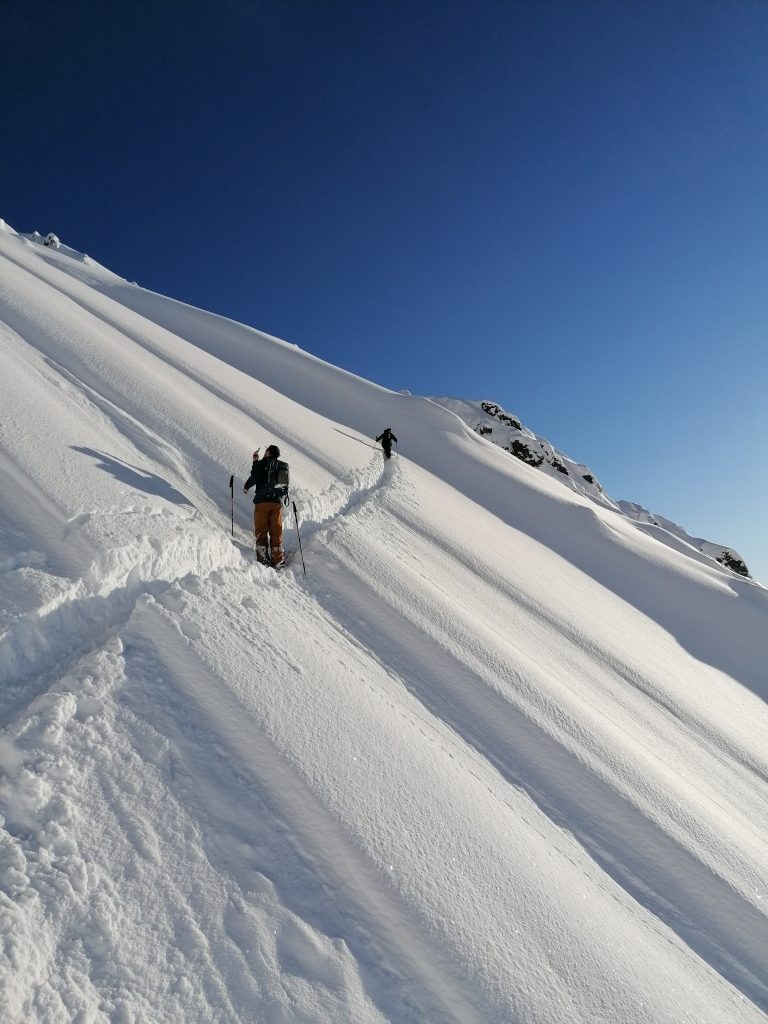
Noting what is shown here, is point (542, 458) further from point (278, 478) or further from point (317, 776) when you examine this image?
point (317, 776)

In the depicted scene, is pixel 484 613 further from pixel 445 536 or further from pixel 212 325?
pixel 212 325

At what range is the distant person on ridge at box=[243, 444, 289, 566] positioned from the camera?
7.25 m

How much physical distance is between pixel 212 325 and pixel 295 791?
2548 centimetres

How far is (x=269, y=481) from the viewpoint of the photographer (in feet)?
24.8

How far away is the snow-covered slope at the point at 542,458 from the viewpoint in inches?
1780

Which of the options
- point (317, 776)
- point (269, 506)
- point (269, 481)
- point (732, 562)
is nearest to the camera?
point (317, 776)

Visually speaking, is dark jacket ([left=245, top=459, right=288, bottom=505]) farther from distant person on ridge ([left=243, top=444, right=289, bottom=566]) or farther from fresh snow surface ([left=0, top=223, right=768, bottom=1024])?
fresh snow surface ([left=0, top=223, right=768, bottom=1024])

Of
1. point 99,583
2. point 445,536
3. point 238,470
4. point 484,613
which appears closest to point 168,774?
point 99,583

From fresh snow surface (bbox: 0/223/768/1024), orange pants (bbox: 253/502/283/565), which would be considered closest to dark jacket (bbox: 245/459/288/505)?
orange pants (bbox: 253/502/283/565)

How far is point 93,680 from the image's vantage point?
13.3 ft

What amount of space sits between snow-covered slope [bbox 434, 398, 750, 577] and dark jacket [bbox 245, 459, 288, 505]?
110 feet

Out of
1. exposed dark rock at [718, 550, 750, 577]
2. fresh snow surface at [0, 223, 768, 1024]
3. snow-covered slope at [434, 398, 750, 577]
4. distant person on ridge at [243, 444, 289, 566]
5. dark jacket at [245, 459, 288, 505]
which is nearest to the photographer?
fresh snow surface at [0, 223, 768, 1024]

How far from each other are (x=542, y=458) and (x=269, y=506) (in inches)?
1685

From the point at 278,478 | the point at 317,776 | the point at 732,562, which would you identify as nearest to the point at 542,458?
the point at 732,562
